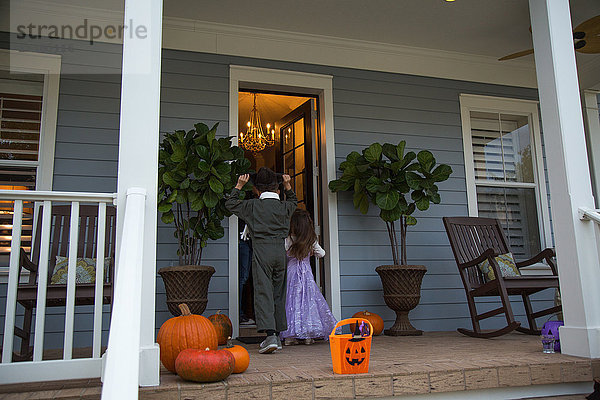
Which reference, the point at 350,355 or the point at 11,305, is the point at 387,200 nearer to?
the point at 350,355

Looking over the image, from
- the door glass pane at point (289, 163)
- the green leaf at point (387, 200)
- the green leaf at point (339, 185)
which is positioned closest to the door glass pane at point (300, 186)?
the door glass pane at point (289, 163)

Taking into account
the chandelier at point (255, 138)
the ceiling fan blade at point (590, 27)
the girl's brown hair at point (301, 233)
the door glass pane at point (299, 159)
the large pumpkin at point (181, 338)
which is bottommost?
the large pumpkin at point (181, 338)

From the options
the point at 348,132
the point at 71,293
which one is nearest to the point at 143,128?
the point at 71,293

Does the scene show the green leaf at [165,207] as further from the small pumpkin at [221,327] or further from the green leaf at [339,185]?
the green leaf at [339,185]

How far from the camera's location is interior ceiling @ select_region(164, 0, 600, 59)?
459 centimetres

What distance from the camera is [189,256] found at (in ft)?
14.0

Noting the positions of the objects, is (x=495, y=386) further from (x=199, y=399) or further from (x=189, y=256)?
(x=189, y=256)

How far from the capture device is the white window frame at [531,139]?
550cm

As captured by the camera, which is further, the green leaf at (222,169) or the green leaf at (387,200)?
the green leaf at (387,200)

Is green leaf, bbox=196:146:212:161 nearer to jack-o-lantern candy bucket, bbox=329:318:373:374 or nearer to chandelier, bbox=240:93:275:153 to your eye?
jack-o-lantern candy bucket, bbox=329:318:373:374

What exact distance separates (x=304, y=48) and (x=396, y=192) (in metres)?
1.68

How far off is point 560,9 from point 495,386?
2339mm

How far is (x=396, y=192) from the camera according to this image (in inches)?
183

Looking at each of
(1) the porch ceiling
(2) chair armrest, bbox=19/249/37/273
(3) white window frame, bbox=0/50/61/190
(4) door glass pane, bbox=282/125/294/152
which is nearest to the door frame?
(1) the porch ceiling
